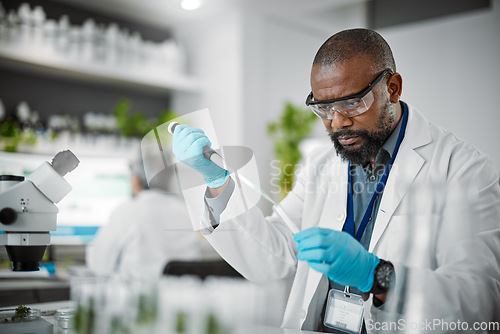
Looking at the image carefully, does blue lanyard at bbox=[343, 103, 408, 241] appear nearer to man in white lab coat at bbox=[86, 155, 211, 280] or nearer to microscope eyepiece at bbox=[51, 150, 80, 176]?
microscope eyepiece at bbox=[51, 150, 80, 176]

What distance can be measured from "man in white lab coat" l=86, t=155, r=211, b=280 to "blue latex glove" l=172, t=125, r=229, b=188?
1105mm

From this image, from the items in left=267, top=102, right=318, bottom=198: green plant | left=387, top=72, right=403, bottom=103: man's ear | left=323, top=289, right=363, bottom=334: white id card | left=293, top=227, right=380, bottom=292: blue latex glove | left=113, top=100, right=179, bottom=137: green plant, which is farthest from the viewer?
left=267, top=102, right=318, bottom=198: green plant

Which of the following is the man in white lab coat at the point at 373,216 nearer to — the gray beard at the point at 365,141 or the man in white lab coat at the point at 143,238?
the gray beard at the point at 365,141

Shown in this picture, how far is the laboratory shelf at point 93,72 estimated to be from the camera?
3.03 meters

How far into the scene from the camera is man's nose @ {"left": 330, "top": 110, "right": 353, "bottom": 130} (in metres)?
1.32

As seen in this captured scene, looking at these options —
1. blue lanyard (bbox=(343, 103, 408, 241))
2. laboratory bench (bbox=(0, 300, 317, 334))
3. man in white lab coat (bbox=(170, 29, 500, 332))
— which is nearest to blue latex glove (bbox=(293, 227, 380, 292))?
man in white lab coat (bbox=(170, 29, 500, 332))

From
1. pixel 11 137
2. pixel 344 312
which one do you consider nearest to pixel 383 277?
pixel 344 312

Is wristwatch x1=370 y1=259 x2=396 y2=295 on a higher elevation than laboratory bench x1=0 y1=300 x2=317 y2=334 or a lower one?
higher

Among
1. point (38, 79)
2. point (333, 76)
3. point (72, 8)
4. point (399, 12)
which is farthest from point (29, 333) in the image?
point (399, 12)

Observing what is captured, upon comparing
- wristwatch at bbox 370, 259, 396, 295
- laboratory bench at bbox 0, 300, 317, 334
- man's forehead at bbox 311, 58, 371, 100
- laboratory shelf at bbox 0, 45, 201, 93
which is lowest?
laboratory bench at bbox 0, 300, 317, 334

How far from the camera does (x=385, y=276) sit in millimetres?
1047

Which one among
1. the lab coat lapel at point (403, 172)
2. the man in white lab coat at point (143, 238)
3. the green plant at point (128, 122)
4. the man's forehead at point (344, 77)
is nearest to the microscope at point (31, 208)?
the man's forehead at point (344, 77)

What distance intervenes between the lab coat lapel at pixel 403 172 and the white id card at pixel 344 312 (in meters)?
0.14

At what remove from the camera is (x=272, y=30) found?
408 cm
